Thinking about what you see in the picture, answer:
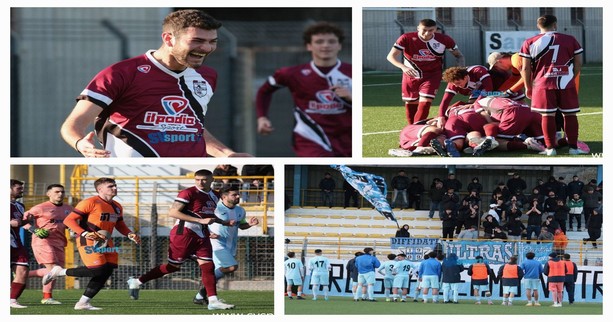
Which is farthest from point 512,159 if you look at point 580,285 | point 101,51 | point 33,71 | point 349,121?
point 33,71

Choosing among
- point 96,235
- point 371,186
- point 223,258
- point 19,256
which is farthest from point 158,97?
point 371,186

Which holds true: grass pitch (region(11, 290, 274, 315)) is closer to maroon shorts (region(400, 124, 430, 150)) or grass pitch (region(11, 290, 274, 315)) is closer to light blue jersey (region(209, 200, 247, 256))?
light blue jersey (region(209, 200, 247, 256))

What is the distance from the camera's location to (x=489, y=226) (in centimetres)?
1097

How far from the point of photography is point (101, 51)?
9500 millimetres

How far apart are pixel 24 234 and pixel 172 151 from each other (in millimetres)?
3013

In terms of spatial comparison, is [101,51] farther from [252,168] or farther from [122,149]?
[122,149]

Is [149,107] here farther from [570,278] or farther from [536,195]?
[570,278]

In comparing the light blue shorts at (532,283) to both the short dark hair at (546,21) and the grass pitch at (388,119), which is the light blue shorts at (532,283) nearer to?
the grass pitch at (388,119)

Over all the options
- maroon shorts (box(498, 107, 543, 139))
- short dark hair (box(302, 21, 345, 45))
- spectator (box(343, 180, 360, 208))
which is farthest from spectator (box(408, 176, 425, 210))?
short dark hair (box(302, 21, 345, 45))

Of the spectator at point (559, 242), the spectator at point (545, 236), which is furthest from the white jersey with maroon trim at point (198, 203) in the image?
the spectator at point (559, 242)

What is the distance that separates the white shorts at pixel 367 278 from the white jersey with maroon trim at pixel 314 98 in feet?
10.7

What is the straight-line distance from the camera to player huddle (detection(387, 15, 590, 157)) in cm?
848

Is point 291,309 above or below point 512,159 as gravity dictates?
below

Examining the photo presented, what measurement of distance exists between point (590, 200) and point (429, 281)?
7.00ft
